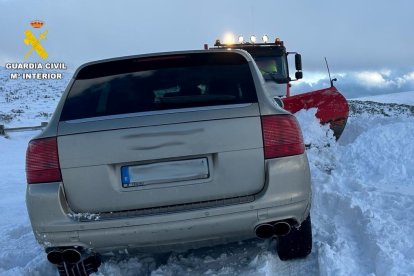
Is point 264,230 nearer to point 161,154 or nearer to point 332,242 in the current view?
point 161,154

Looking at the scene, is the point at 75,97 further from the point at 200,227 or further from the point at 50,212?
the point at 200,227

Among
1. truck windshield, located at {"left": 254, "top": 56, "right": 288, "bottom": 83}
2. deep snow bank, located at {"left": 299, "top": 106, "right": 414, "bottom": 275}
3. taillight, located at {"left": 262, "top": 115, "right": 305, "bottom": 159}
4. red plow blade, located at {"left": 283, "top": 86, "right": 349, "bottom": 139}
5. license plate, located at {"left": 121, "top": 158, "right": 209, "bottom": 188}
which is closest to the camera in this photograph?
license plate, located at {"left": 121, "top": 158, "right": 209, "bottom": 188}

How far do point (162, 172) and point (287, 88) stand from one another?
906 cm

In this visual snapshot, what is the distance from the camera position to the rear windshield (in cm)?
318

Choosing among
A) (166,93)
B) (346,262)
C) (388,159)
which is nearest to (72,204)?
(166,93)

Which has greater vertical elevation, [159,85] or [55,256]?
[159,85]

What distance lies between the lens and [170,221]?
9.69 ft

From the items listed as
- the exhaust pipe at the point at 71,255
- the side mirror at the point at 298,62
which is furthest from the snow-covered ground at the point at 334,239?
the side mirror at the point at 298,62

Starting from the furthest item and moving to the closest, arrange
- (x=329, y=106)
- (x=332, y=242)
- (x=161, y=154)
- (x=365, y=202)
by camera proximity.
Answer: (x=329, y=106)
(x=365, y=202)
(x=332, y=242)
(x=161, y=154)

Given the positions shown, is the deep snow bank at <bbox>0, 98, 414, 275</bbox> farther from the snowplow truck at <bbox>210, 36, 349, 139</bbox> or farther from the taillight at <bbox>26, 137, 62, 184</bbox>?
the snowplow truck at <bbox>210, 36, 349, 139</bbox>

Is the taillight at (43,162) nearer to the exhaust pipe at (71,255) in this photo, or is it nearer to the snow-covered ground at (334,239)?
the exhaust pipe at (71,255)

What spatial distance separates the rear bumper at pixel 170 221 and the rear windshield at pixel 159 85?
0.56 meters

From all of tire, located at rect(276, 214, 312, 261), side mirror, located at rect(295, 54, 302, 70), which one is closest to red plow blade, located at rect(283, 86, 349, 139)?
side mirror, located at rect(295, 54, 302, 70)

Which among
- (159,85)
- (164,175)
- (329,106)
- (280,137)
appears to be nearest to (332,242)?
(280,137)
